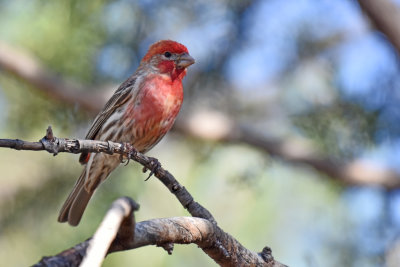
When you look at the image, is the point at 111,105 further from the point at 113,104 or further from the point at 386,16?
the point at 386,16

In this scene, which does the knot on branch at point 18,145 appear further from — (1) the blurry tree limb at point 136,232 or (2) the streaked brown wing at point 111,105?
(2) the streaked brown wing at point 111,105

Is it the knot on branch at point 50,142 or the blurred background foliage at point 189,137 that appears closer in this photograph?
the knot on branch at point 50,142

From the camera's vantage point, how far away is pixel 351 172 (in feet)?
17.1

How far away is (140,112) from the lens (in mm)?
4559

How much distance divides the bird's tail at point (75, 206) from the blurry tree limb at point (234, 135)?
94cm

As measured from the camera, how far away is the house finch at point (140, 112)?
14.8 feet

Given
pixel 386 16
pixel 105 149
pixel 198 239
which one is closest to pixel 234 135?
pixel 386 16

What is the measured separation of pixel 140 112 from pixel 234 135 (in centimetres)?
111

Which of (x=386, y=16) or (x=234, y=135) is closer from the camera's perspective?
(x=386, y=16)

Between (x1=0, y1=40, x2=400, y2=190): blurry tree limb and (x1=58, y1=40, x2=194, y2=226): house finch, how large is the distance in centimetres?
58

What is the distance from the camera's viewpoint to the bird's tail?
422 centimetres

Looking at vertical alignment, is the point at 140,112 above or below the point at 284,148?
below

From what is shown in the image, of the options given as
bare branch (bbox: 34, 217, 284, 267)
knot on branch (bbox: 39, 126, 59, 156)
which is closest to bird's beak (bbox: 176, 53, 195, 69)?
bare branch (bbox: 34, 217, 284, 267)

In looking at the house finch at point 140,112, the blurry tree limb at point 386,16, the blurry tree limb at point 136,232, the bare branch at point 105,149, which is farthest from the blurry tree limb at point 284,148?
the blurry tree limb at point 136,232
